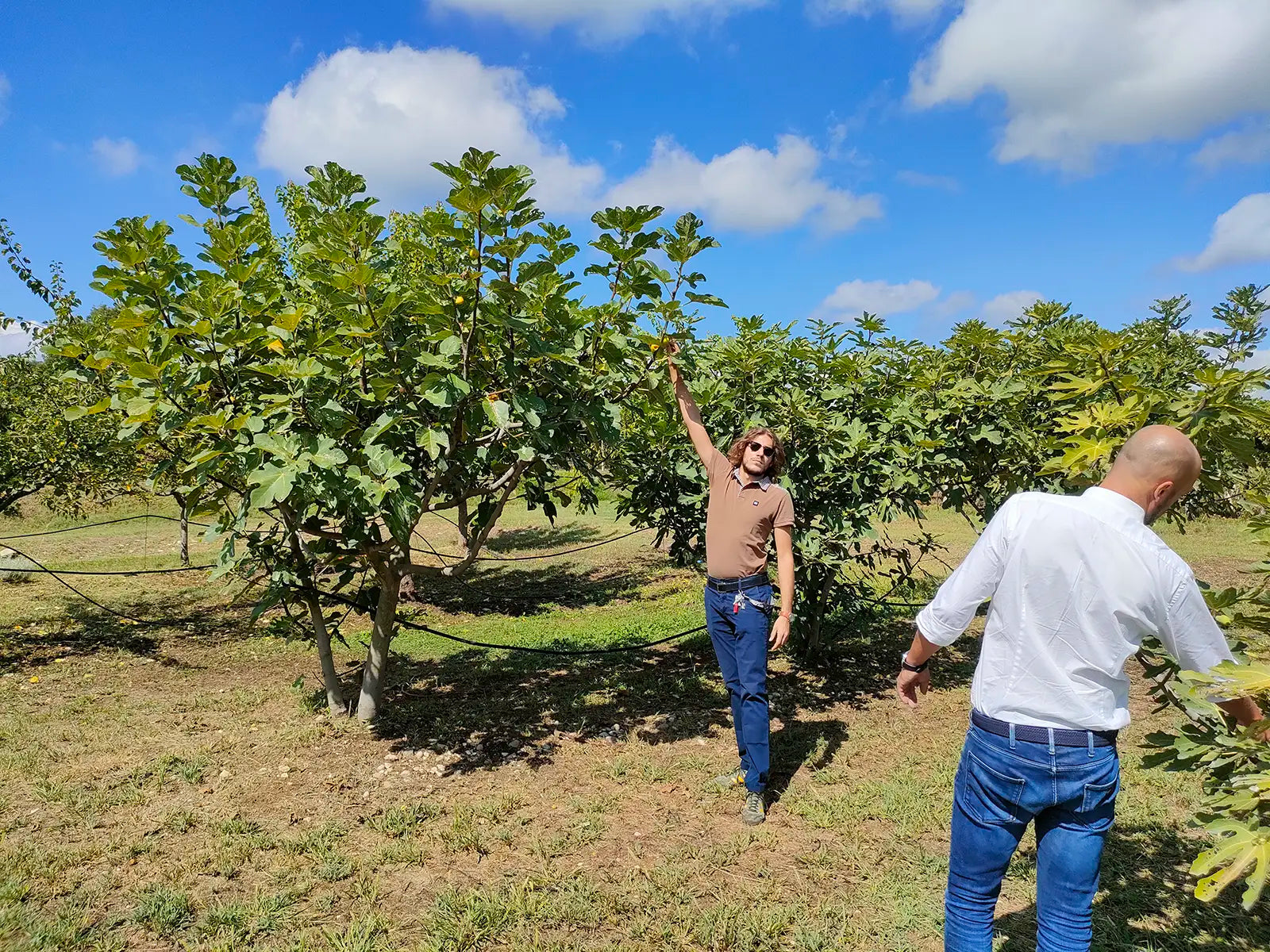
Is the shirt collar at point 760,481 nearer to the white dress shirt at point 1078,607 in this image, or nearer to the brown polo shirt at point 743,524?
the brown polo shirt at point 743,524

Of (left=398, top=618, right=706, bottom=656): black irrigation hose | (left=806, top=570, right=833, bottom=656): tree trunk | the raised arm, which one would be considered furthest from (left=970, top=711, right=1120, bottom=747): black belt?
(left=806, top=570, right=833, bottom=656): tree trunk

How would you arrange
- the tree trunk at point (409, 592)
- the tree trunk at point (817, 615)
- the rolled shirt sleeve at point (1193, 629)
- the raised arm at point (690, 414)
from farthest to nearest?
the tree trunk at point (409, 592), the tree trunk at point (817, 615), the raised arm at point (690, 414), the rolled shirt sleeve at point (1193, 629)

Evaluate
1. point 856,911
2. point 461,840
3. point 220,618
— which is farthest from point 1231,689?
point 220,618

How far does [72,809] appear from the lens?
12.5 feet

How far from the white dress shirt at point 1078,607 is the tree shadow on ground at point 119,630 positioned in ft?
23.4

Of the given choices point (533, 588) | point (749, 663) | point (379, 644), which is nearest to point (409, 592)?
point (533, 588)

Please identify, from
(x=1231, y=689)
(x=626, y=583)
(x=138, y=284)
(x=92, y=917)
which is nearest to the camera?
(x=1231, y=689)

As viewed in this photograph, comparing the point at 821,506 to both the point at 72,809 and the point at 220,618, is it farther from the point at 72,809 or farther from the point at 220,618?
the point at 220,618

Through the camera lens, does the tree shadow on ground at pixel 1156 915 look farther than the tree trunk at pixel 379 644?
No

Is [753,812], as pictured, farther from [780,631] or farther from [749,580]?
[749,580]

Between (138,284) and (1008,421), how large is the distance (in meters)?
5.46

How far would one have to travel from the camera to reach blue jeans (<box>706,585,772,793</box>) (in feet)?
11.9

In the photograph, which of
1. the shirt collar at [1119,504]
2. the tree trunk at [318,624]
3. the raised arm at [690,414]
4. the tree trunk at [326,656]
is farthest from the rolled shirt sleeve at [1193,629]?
the tree trunk at [326,656]

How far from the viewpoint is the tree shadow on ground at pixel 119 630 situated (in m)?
7.10
